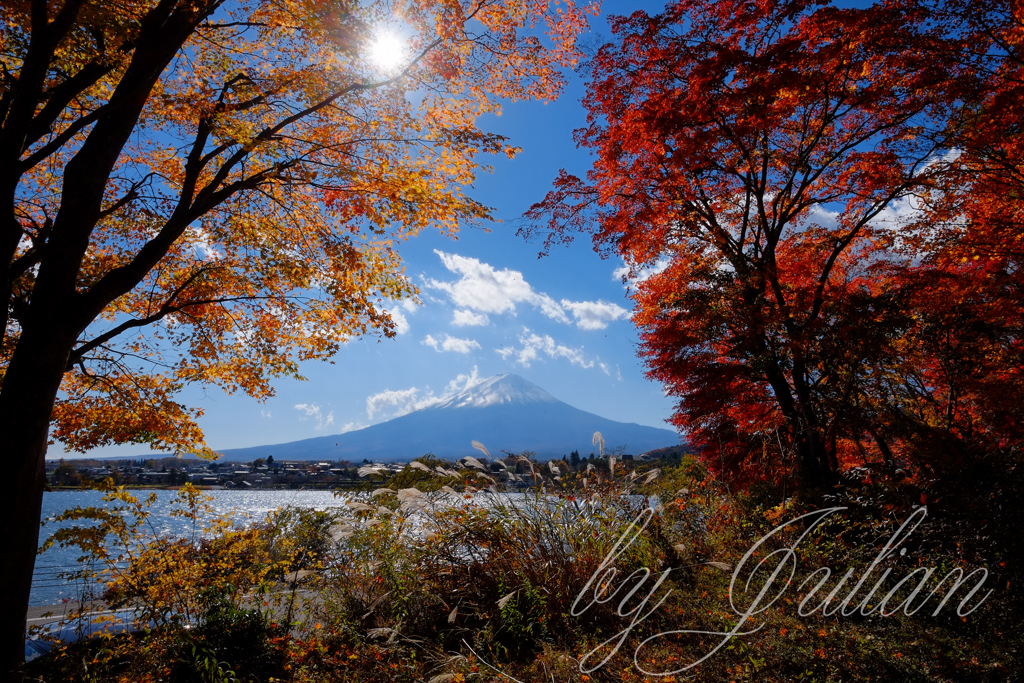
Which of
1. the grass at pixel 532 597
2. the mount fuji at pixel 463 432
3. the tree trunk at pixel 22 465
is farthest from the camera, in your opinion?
the mount fuji at pixel 463 432

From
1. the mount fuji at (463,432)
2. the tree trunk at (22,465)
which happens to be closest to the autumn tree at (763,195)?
the tree trunk at (22,465)

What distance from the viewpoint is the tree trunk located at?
3.81m

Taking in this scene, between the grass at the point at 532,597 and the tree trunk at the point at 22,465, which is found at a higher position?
the tree trunk at the point at 22,465

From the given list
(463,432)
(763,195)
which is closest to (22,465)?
(763,195)

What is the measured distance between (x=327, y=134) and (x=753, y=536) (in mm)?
7578

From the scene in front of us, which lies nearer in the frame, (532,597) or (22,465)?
(22,465)

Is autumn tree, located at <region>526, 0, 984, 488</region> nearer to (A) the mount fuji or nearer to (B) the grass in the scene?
(B) the grass

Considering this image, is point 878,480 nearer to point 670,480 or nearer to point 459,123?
point 670,480

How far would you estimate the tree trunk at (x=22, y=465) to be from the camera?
3809 millimetres

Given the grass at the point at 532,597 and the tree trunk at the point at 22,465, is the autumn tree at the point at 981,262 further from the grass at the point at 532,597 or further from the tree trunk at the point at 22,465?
the tree trunk at the point at 22,465

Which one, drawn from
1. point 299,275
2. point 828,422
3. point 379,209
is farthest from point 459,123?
point 828,422

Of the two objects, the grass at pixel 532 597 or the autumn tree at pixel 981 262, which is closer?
the grass at pixel 532 597

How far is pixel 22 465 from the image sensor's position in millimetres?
3920

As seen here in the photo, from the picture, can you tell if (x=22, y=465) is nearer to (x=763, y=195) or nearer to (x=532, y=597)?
(x=532, y=597)
